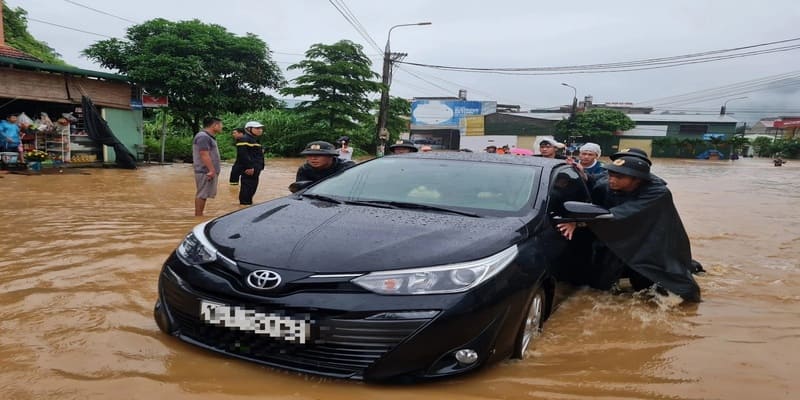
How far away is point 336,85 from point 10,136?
1545 cm

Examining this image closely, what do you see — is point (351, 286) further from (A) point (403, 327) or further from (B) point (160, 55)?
(B) point (160, 55)

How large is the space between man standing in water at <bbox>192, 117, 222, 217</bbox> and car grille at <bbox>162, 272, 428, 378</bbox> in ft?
14.5

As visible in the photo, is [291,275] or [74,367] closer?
[291,275]

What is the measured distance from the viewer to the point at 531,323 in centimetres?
286

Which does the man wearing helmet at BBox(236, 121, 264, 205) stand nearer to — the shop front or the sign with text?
the shop front

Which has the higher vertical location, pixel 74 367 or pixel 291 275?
pixel 291 275

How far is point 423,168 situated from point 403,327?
1.71 metres

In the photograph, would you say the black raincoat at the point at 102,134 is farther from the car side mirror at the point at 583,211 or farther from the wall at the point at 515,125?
the wall at the point at 515,125

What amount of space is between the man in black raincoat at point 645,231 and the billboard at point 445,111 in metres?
48.0

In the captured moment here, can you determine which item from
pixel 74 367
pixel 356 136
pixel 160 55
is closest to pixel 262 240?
pixel 74 367

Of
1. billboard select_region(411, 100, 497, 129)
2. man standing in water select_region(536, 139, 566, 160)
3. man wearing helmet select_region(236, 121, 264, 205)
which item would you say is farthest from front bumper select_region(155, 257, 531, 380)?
billboard select_region(411, 100, 497, 129)

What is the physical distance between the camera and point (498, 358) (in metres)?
2.46

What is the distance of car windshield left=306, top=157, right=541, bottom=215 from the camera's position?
315cm

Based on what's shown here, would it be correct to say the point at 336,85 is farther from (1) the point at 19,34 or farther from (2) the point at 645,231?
(2) the point at 645,231
